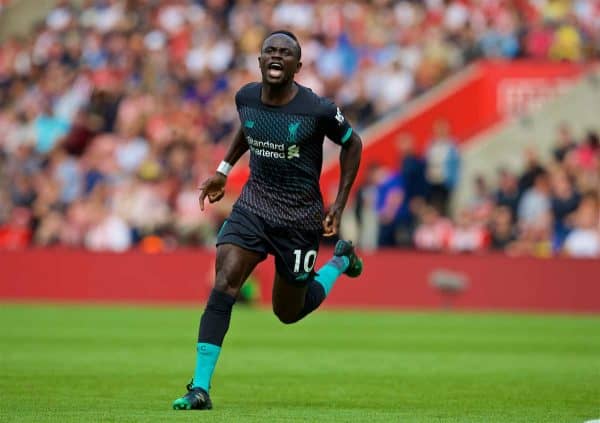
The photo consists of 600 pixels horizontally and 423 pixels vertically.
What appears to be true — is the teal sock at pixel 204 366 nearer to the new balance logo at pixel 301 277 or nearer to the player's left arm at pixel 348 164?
the new balance logo at pixel 301 277

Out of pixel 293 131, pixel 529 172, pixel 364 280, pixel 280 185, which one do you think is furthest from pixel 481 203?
pixel 293 131

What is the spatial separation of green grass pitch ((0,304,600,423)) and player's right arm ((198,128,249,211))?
56.4 inches

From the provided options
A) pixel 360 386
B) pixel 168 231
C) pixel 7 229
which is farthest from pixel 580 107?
pixel 360 386

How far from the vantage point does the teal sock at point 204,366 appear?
991cm

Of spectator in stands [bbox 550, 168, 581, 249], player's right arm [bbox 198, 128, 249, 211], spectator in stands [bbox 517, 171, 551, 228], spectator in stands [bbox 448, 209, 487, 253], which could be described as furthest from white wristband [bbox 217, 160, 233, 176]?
spectator in stands [bbox 448, 209, 487, 253]

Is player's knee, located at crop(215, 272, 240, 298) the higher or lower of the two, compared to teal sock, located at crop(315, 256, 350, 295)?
lower

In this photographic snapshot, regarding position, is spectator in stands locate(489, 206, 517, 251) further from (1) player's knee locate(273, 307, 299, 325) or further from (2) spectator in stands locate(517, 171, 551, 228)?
(1) player's knee locate(273, 307, 299, 325)

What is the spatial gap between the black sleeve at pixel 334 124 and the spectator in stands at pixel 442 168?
15262 mm

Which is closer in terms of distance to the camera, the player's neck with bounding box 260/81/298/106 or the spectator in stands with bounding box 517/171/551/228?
the player's neck with bounding box 260/81/298/106

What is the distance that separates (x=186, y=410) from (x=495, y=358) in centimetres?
646

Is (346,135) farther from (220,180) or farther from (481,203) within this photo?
(481,203)

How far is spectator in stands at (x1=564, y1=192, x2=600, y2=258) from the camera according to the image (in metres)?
23.6

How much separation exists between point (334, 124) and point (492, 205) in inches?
588

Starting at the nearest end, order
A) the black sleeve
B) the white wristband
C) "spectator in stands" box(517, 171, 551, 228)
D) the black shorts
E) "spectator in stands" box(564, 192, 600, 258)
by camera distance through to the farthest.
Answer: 1. the black shorts
2. the black sleeve
3. the white wristband
4. "spectator in stands" box(564, 192, 600, 258)
5. "spectator in stands" box(517, 171, 551, 228)
